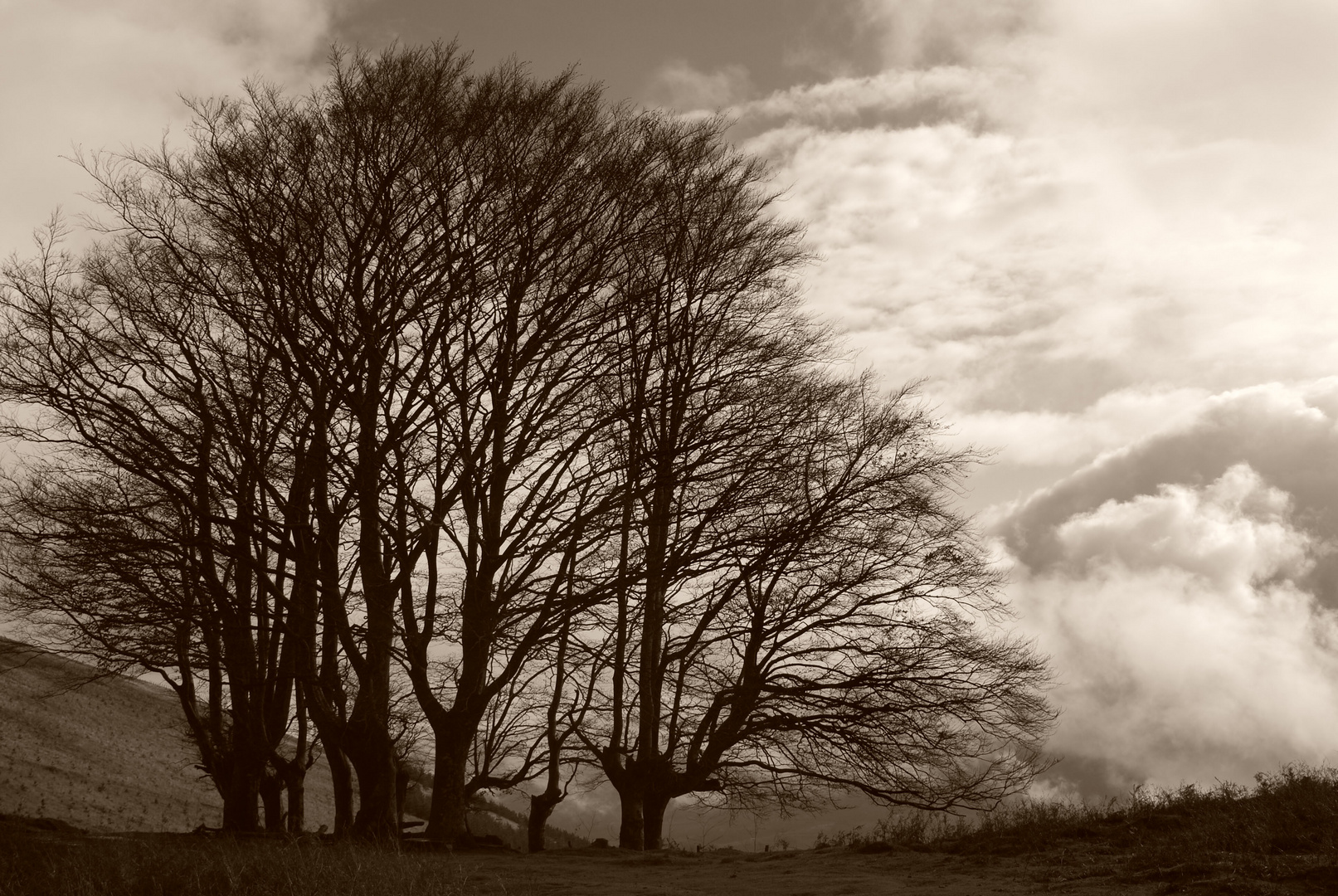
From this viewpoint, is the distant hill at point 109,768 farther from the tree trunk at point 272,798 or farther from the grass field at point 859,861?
the grass field at point 859,861

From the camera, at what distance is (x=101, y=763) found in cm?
3491

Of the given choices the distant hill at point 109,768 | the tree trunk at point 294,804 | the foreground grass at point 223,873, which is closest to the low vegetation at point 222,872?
the foreground grass at point 223,873

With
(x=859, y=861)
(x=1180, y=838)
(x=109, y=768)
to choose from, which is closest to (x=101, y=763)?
(x=109, y=768)

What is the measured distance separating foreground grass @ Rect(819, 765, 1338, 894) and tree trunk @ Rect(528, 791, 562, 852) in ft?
15.6

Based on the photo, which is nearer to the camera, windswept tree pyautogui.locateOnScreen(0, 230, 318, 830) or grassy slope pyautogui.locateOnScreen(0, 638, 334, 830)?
windswept tree pyautogui.locateOnScreen(0, 230, 318, 830)

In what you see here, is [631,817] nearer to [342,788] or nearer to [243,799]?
[342,788]

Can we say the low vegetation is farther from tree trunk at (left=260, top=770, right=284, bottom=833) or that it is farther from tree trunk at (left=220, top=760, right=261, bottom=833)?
tree trunk at (left=260, top=770, right=284, bottom=833)

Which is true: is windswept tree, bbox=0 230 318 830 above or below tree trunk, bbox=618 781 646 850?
above

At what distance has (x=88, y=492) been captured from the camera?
39.2 ft

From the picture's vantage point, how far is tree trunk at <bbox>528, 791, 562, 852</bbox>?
576 inches

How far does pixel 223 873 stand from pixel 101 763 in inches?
1272

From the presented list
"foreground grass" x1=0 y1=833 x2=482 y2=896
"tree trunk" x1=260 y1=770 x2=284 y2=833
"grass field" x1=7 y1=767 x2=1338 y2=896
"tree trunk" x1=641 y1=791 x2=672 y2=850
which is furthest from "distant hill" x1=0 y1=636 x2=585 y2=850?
"foreground grass" x1=0 y1=833 x2=482 y2=896

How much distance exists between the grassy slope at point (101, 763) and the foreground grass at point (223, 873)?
59.0 feet

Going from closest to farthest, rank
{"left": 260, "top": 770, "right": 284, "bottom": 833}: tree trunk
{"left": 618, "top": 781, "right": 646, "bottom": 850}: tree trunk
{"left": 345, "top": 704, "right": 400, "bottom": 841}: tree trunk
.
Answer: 1. {"left": 345, "top": 704, "right": 400, "bottom": 841}: tree trunk
2. {"left": 618, "top": 781, "right": 646, "bottom": 850}: tree trunk
3. {"left": 260, "top": 770, "right": 284, "bottom": 833}: tree trunk
